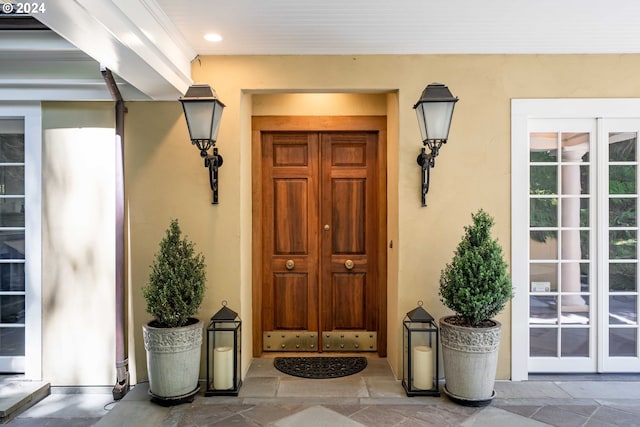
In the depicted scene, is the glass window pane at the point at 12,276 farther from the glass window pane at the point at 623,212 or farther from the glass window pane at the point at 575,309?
the glass window pane at the point at 623,212

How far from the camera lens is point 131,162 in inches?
136

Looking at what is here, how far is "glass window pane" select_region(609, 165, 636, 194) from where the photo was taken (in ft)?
11.7

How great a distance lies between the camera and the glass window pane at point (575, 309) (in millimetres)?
3561

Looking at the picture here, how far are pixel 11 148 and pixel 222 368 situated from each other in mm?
2632

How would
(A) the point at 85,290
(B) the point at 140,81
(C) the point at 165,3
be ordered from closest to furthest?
(C) the point at 165,3
(B) the point at 140,81
(A) the point at 85,290

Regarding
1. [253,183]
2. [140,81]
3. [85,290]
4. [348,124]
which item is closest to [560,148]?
[348,124]

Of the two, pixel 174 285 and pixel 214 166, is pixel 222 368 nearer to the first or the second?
pixel 174 285

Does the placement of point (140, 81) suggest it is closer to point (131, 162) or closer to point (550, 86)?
point (131, 162)

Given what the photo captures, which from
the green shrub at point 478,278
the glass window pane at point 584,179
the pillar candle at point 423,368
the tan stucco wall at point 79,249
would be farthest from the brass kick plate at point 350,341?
the glass window pane at point 584,179

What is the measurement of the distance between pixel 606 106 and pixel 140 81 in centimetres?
372

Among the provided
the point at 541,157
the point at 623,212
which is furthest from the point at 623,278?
the point at 541,157

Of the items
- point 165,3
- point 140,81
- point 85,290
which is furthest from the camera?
point 85,290

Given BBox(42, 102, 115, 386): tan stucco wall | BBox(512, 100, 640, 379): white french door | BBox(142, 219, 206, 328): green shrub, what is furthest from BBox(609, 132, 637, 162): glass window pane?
BBox(42, 102, 115, 386): tan stucco wall

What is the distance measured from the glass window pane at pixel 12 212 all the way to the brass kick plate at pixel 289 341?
94.6 inches
